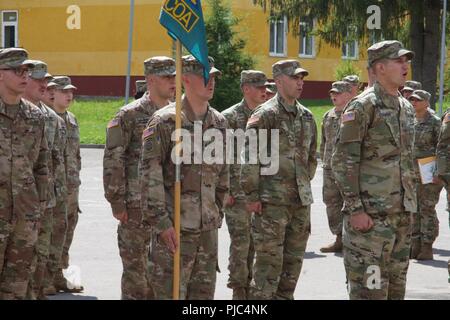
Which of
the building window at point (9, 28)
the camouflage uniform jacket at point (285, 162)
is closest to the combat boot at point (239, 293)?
the camouflage uniform jacket at point (285, 162)

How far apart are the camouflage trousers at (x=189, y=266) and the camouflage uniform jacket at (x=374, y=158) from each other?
117 cm

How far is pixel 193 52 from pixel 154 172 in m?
0.90

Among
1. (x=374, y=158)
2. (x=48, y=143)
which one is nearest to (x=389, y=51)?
(x=374, y=158)

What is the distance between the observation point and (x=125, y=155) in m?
9.09

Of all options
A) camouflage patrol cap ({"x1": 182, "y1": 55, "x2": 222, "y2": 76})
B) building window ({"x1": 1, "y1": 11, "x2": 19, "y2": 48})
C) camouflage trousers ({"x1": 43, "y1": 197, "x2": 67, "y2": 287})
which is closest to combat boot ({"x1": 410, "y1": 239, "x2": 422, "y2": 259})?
camouflage trousers ({"x1": 43, "y1": 197, "x2": 67, "y2": 287})

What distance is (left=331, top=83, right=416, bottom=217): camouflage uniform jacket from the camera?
25.8 feet

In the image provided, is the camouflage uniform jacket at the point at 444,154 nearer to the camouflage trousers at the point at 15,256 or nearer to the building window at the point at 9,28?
the camouflage trousers at the point at 15,256

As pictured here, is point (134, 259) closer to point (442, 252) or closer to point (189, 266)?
point (189, 266)

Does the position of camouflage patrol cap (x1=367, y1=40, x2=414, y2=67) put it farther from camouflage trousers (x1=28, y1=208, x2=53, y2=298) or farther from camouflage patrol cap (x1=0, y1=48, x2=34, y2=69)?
camouflage trousers (x1=28, y1=208, x2=53, y2=298)

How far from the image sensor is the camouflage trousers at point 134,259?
9023 millimetres

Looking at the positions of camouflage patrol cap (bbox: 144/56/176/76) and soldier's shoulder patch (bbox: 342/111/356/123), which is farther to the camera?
camouflage patrol cap (bbox: 144/56/176/76)

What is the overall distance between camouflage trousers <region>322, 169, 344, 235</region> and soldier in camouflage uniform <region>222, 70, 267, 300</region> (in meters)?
2.95

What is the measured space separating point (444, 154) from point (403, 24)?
2053 cm
